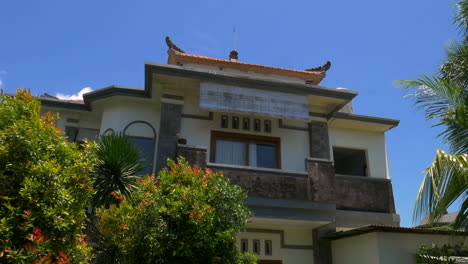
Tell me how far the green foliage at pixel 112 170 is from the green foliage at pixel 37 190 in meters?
3.90

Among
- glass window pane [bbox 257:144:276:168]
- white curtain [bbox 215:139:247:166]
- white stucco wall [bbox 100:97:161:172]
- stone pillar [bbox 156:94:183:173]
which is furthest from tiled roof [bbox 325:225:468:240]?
white stucco wall [bbox 100:97:161:172]

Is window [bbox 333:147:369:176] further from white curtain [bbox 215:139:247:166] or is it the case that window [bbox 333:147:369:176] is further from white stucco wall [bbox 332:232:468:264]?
white stucco wall [bbox 332:232:468:264]

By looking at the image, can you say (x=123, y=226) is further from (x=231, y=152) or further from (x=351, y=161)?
(x=351, y=161)

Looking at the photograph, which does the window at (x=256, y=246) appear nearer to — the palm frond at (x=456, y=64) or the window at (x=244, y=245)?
the window at (x=244, y=245)

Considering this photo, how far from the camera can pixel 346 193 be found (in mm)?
12555

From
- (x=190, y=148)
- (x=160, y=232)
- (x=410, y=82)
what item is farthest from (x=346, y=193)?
(x=160, y=232)

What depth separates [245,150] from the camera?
12789mm

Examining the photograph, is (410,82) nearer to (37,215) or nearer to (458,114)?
(458,114)

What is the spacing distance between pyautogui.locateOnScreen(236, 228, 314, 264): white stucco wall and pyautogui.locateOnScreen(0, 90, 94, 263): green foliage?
22.3 feet

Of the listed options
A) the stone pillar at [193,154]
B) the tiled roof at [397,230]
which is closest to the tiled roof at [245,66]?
the stone pillar at [193,154]

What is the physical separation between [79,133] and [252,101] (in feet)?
19.4

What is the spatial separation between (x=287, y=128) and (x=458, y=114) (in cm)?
679

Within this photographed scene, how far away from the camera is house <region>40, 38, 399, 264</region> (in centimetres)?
1138

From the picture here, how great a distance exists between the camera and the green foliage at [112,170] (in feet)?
32.0
